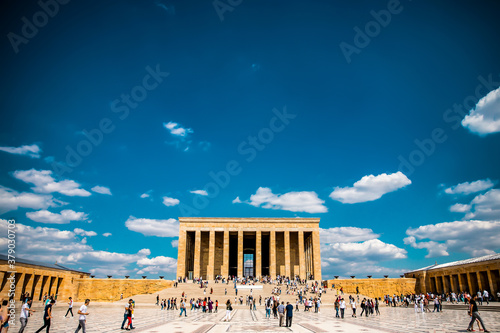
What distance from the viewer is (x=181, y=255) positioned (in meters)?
45.8

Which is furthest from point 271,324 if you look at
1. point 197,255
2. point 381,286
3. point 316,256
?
point 197,255

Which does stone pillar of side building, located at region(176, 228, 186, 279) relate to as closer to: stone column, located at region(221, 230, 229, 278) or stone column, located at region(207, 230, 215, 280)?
stone column, located at region(207, 230, 215, 280)

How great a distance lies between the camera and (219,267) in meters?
51.6

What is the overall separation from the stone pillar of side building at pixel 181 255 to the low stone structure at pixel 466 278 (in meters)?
31.6

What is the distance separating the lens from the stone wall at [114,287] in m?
39.8

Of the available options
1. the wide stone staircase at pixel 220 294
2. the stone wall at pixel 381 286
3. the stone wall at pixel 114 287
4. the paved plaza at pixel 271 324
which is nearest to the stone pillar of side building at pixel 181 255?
the stone wall at pixel 114 287

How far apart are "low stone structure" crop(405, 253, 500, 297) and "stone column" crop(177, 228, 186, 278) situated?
31.5 metres

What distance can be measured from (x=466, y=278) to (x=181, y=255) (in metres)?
35.7

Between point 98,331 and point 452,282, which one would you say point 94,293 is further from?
point 452,282

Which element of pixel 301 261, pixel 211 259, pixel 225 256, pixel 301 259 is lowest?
pixel 301 261

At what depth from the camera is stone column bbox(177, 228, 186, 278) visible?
4475cm

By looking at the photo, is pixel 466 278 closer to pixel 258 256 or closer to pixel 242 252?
pixel 258 256

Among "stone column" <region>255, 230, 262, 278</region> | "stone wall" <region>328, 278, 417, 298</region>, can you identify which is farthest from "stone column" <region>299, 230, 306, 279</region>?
"stone wall" <region>328, 278, 417, 298</region>

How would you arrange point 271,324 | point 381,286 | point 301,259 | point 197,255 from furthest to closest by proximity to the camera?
point 301,259 < point 197,255 < point 381,286 < point 271,324
